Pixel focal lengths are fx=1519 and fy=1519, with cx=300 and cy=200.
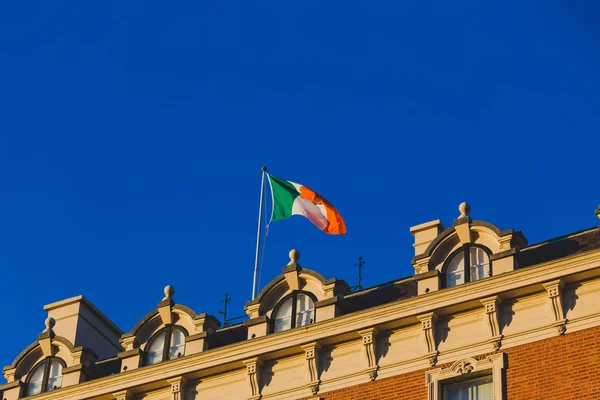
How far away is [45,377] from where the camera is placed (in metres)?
41.6

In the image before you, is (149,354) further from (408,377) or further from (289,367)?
(408,377)

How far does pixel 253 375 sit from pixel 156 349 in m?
3.77

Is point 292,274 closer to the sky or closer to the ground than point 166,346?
closer to the sky

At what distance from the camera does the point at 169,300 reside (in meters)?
40.6

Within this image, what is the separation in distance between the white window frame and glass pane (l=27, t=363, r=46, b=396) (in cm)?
1194

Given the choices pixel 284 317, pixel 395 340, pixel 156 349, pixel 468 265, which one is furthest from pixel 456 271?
pixel 156 349

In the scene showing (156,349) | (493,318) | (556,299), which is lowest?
(493,318)

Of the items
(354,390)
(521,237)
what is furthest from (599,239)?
(354,390)

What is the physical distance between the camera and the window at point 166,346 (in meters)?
39.8

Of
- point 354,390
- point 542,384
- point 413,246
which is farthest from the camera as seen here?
point 413,246

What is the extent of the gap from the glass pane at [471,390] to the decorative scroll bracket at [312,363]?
3.42 m

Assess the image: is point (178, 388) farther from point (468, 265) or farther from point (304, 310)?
point (468, 265)

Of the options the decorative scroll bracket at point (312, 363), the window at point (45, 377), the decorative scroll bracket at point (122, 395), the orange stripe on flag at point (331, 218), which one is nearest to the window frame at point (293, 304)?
the decorative scroll bracket at point (312, 363)

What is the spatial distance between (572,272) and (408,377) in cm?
454
